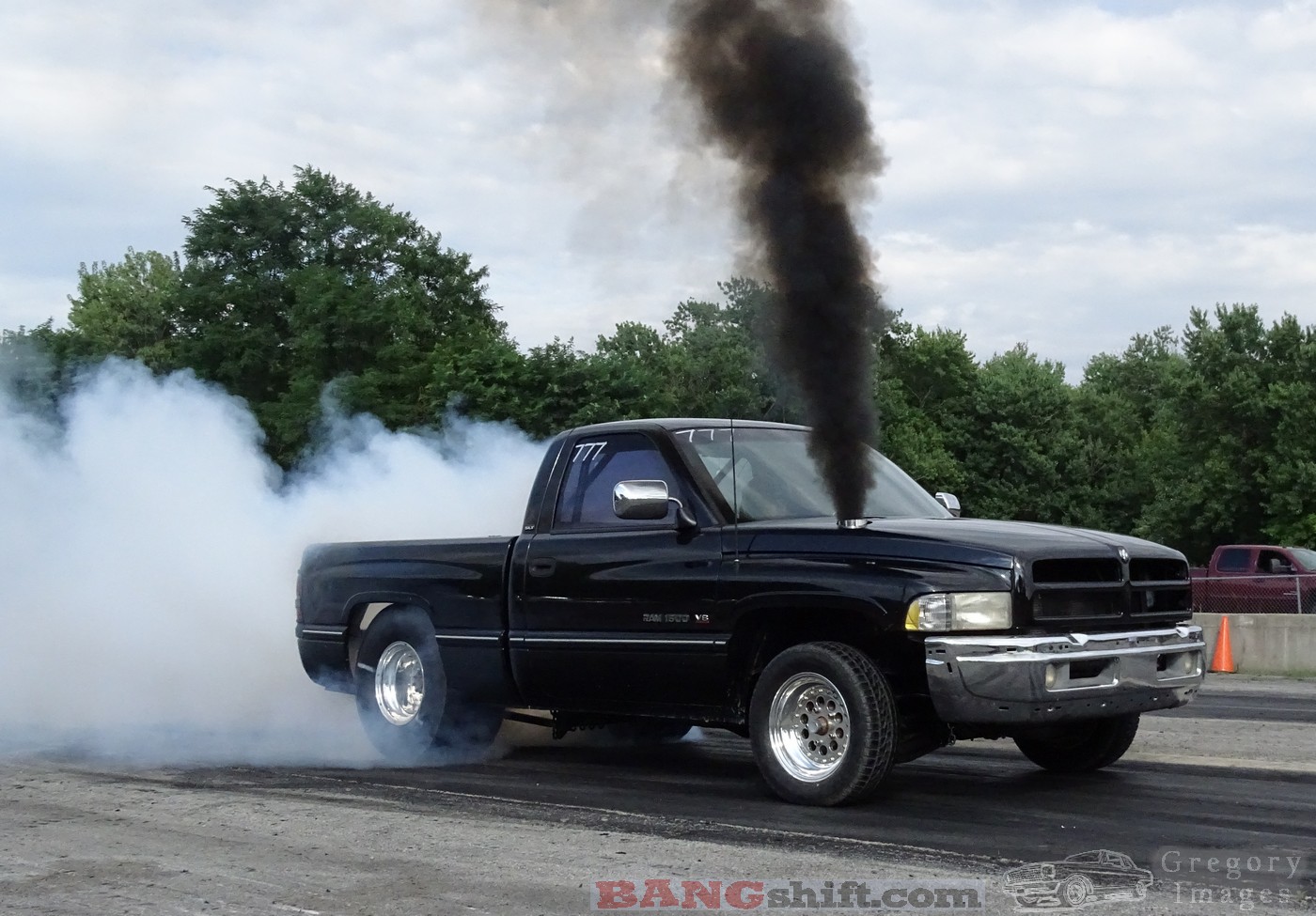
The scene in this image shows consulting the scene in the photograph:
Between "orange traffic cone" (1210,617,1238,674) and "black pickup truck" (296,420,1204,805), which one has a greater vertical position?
"black pickup truck" (296,420,1204,805)

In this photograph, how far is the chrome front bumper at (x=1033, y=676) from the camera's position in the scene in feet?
21.8

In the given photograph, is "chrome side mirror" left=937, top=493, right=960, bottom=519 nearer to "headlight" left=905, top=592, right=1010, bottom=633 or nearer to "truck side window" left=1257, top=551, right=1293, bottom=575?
"headlight" left=905, top=592, right=1010, bottom=633

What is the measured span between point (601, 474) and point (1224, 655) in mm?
12987

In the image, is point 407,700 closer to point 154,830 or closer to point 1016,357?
point 154,830

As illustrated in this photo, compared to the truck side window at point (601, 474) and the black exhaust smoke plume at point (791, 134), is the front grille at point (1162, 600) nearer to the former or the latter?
the black exhaust smoke plume at point (791, 134)

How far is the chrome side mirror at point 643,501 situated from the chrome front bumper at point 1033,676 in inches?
62.8

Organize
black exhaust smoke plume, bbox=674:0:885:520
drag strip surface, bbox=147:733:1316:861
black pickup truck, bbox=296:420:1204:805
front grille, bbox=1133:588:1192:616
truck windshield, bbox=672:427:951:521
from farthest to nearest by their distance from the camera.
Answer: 1. black exhaust smoke plume, bbox=674:0:885:520
2. truck windshield, bbox=672:427:951:521
3. front grille, bbox=1133:588:1192:616
4. black pickup truck, bbox=296:420:1204:805
5. drag strip surface, bbox=147:733:1316:861

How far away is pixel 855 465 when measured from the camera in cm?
818

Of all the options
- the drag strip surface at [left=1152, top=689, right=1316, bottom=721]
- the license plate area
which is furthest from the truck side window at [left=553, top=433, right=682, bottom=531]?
the drag strip surface at [left=1152, top=689, right=1316, bottom=721]

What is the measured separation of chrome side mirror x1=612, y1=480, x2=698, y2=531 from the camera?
24.8ft

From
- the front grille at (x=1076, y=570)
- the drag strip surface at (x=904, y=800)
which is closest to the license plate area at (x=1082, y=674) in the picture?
the front grille at (x=1076, y=570)

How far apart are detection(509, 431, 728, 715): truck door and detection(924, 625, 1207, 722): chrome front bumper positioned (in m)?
1.32

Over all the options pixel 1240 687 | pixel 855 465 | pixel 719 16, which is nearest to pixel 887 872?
pixel 855 465

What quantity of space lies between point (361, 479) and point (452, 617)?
5.30m
